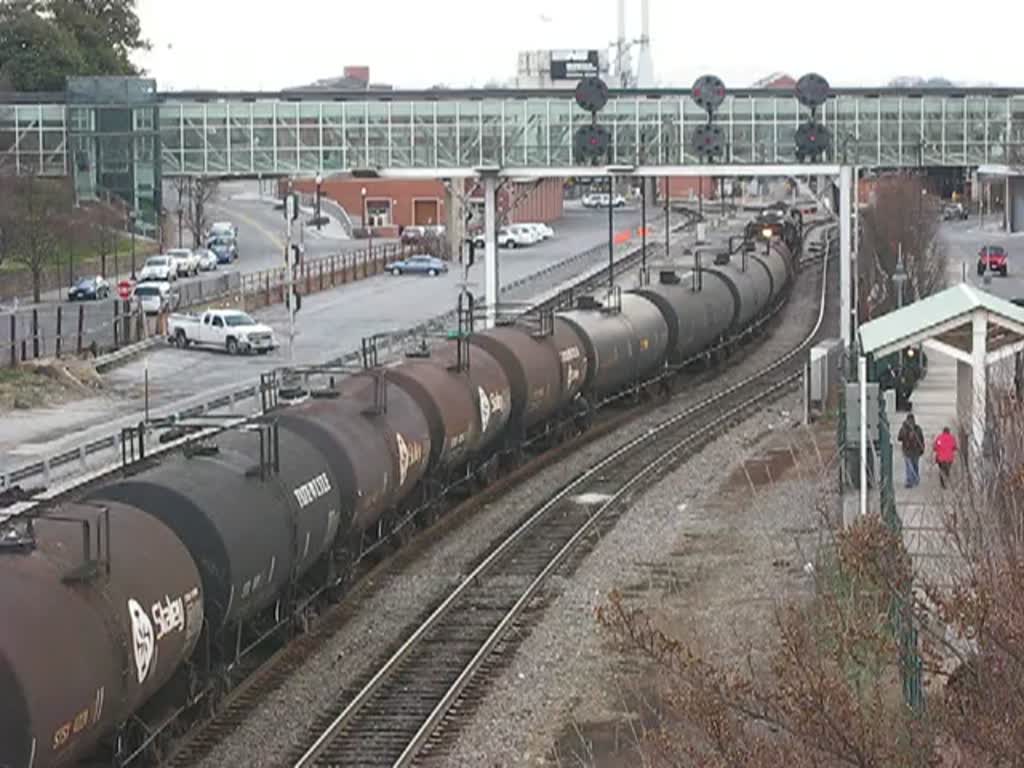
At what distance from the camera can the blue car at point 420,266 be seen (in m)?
86.4

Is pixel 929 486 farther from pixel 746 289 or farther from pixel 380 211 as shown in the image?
pixel 380 211

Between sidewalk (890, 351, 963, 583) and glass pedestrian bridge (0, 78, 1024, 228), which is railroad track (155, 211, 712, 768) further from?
glass pedestrian bridge (0, 78, 1024, 228)

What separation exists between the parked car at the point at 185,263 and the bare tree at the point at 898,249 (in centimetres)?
2883

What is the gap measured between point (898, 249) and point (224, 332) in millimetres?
20680

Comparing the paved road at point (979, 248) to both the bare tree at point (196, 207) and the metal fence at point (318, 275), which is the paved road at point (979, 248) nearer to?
the metal fence at point (318, 275)

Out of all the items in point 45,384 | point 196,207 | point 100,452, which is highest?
point 196,207

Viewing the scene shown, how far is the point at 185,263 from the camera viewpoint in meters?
81.2

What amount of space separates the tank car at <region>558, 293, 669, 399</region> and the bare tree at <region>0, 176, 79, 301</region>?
27969 millimetres

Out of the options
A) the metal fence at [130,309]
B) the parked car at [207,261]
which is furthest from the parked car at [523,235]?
the parked car at [207,261]

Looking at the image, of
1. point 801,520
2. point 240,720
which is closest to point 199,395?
point 801,520

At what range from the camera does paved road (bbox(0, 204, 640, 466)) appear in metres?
41.6

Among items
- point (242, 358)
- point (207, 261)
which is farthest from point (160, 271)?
point (242, 358)

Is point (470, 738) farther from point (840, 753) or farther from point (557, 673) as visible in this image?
point (840, 753)

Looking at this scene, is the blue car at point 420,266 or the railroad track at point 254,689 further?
the blue car at point 420,266
